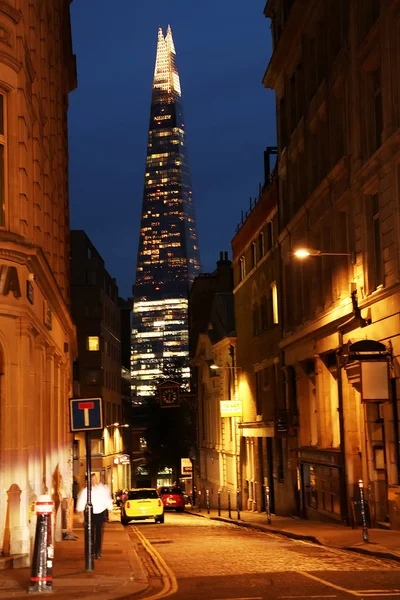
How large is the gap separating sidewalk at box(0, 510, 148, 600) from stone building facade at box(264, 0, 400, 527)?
9.33 metres

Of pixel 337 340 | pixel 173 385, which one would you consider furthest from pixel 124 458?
pixel 337 340

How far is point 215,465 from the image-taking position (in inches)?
2734

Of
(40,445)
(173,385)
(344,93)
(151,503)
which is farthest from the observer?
(173,385)

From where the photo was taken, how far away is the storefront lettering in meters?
18.7

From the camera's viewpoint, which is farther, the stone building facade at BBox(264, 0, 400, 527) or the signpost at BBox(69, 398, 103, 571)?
the stone building facade at BBox(264, 0, 400, 527)

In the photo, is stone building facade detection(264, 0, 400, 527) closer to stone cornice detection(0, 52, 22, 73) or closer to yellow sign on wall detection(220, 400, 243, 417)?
stone cornice detection(0, 52, 22, 73)

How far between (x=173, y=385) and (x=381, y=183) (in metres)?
35.1

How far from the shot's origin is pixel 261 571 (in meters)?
17.2

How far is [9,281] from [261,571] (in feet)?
23.9

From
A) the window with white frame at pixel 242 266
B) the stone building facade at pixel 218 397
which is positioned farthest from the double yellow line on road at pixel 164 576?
the window with white frame at pixel 242 266

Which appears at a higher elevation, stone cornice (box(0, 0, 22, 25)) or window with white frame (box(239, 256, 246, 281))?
window with white frame (box(239, 256, 246, 281))

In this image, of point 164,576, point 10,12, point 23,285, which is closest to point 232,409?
point 23,285

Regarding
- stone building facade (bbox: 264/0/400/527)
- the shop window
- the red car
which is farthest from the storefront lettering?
the shop window

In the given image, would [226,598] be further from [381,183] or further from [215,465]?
[215,465]
